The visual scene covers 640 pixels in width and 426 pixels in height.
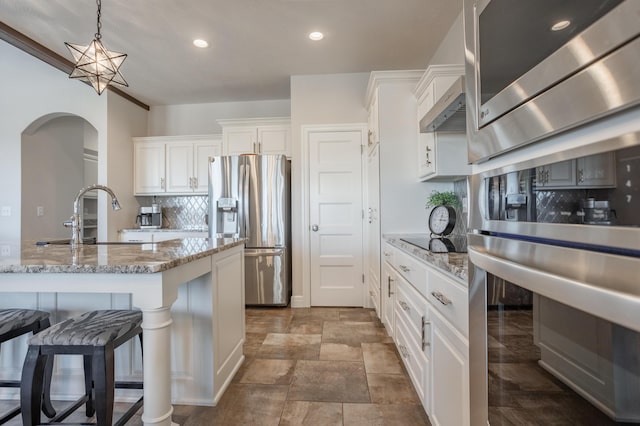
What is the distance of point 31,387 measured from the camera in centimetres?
123

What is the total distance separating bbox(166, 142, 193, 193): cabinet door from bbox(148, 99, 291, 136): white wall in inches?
16.6

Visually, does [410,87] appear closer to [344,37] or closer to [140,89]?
[344,37]

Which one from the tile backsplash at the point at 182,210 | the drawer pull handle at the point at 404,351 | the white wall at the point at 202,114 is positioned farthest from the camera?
the tile backsplash at the point at 182,210

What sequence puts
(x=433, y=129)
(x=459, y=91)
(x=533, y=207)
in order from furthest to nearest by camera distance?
(x=433, y=129)
(x=459, y=91)
(x=533, y=207)

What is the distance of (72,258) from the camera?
56.6 inches

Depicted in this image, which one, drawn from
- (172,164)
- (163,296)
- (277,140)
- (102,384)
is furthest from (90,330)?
(172,164)

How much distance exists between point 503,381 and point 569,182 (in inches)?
20.2

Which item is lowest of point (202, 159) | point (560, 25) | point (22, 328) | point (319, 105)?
point (22, 328)

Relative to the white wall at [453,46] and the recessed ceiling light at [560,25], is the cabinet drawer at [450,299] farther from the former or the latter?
the white wall at [453,46]

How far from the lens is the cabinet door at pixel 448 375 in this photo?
1.07 meters

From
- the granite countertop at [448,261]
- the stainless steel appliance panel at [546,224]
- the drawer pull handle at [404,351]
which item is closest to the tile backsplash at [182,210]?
the drawer pull handle at [404,351]

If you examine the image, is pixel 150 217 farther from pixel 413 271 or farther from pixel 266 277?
pixel 413 271

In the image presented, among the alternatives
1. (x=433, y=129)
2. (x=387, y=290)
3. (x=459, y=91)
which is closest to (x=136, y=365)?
(x=387, y=290)

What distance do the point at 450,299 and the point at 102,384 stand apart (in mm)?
1401
